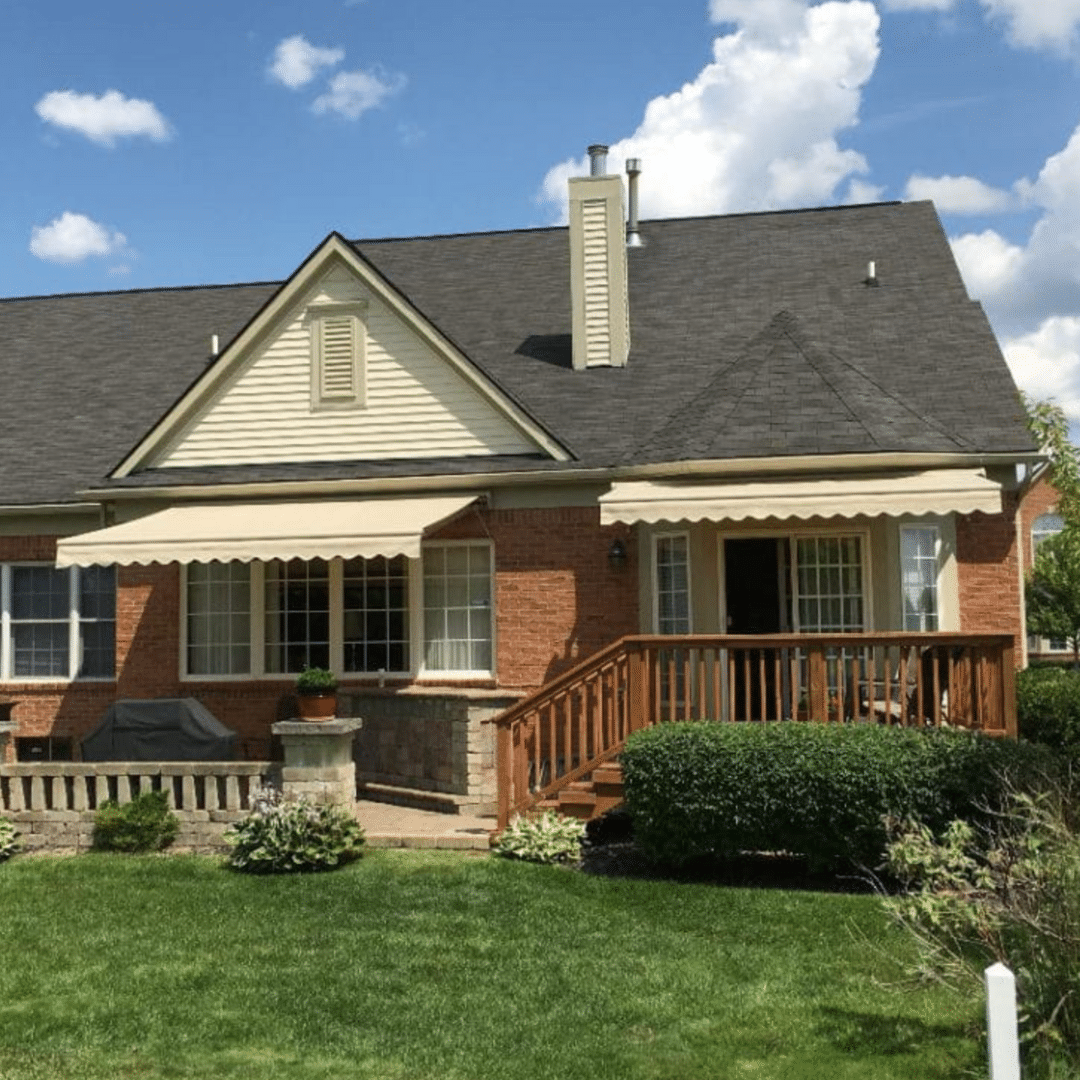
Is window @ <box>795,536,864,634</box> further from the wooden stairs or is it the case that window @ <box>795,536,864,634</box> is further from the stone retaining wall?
the stone retaining wall

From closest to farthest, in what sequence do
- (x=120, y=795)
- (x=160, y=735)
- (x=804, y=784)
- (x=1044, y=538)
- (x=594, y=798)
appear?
1. (x=804, y=784)
2. (x=594, y=798)
3. (x=120, y=795)
4. (x=160, y=735)
5. (x=1044, y=538)

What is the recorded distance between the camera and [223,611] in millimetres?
19750

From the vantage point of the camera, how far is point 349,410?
1956 centimetres

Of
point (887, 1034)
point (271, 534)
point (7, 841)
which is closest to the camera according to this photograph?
point (887, 1034)

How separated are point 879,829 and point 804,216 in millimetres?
15328

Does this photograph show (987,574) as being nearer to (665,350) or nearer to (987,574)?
(987,574)

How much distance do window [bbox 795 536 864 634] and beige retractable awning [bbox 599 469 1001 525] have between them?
3.93 ft

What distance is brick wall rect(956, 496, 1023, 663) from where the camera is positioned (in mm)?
16875

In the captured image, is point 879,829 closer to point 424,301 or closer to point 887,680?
point 887,680

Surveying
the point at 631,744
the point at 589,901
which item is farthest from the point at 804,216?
the point at 589,901

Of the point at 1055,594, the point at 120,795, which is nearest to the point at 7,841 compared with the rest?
the point at 120,795

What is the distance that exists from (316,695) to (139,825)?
2.36m

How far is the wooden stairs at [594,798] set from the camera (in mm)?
14070

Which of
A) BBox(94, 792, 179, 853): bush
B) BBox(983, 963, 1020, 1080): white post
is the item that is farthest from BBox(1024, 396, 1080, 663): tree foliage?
BBox(983, 963, 1020, 1080): white post
